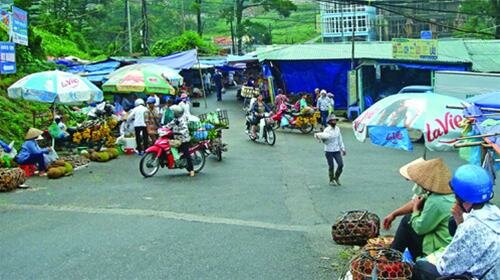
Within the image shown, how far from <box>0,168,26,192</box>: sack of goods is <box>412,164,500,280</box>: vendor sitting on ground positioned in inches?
363

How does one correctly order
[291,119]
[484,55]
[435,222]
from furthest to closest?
[484,55] → [291,119] → [435,222]

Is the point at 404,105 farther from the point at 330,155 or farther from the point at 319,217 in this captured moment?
the point at 330,155

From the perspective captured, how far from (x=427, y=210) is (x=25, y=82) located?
11.3 meters

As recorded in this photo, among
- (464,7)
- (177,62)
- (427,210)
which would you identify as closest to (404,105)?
(427,210)

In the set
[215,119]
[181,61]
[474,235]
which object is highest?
[181,61]

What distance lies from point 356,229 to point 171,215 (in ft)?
10.6

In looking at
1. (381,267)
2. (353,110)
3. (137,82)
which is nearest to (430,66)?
(353,110)

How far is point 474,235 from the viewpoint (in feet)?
13.7

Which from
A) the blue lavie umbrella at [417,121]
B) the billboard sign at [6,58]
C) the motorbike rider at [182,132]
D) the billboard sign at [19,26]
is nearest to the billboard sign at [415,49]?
the motorbike rider at [182,132]

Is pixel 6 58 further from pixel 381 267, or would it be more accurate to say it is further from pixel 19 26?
pixel 381 267

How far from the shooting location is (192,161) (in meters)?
13.7

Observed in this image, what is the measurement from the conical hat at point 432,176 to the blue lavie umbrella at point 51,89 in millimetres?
10236

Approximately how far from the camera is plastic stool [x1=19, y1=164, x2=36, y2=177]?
13019 mm

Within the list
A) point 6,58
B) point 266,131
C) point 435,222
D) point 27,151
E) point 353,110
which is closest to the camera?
point 435,222
